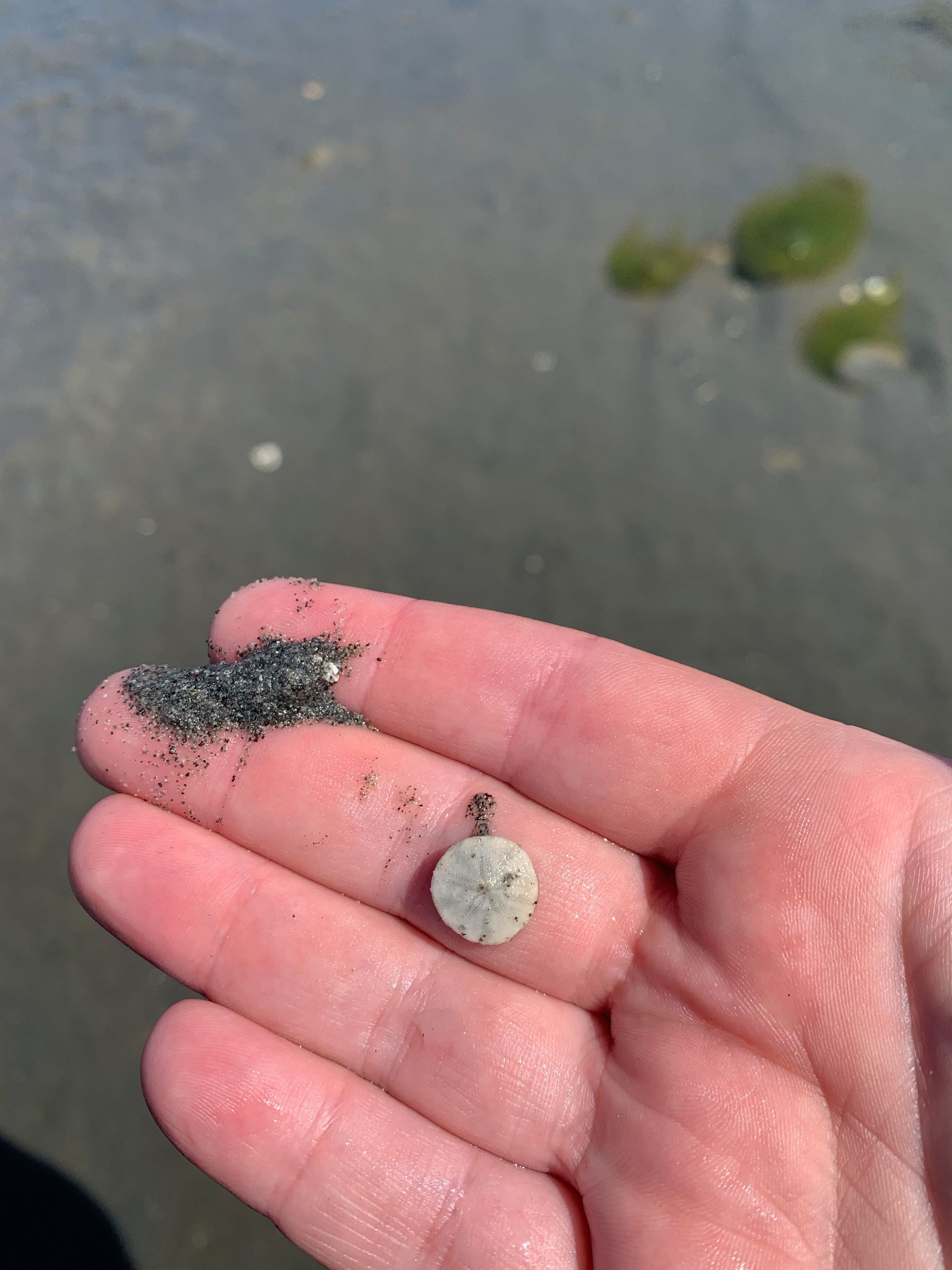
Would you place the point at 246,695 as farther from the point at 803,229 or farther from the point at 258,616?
the point at 803,229

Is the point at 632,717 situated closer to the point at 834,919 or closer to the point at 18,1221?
the point at 834,919

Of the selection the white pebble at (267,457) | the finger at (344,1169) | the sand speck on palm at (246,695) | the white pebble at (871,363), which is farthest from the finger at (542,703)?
the white pebble at (871,363)

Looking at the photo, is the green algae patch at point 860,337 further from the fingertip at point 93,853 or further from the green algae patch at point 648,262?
the fingertip at point 93,853

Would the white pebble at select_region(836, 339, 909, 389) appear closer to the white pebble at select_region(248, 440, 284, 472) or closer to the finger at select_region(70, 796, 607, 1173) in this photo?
the white pebble at select_region(248, 440, 284, 472)

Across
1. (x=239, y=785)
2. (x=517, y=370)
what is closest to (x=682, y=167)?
(x=517, y=370)

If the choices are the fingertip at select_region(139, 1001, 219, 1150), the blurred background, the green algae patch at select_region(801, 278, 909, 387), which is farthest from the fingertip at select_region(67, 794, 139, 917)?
the green algae patch at select_region(801, 278, 909, 387)

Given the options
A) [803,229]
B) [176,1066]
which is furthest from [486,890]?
[803,229]
